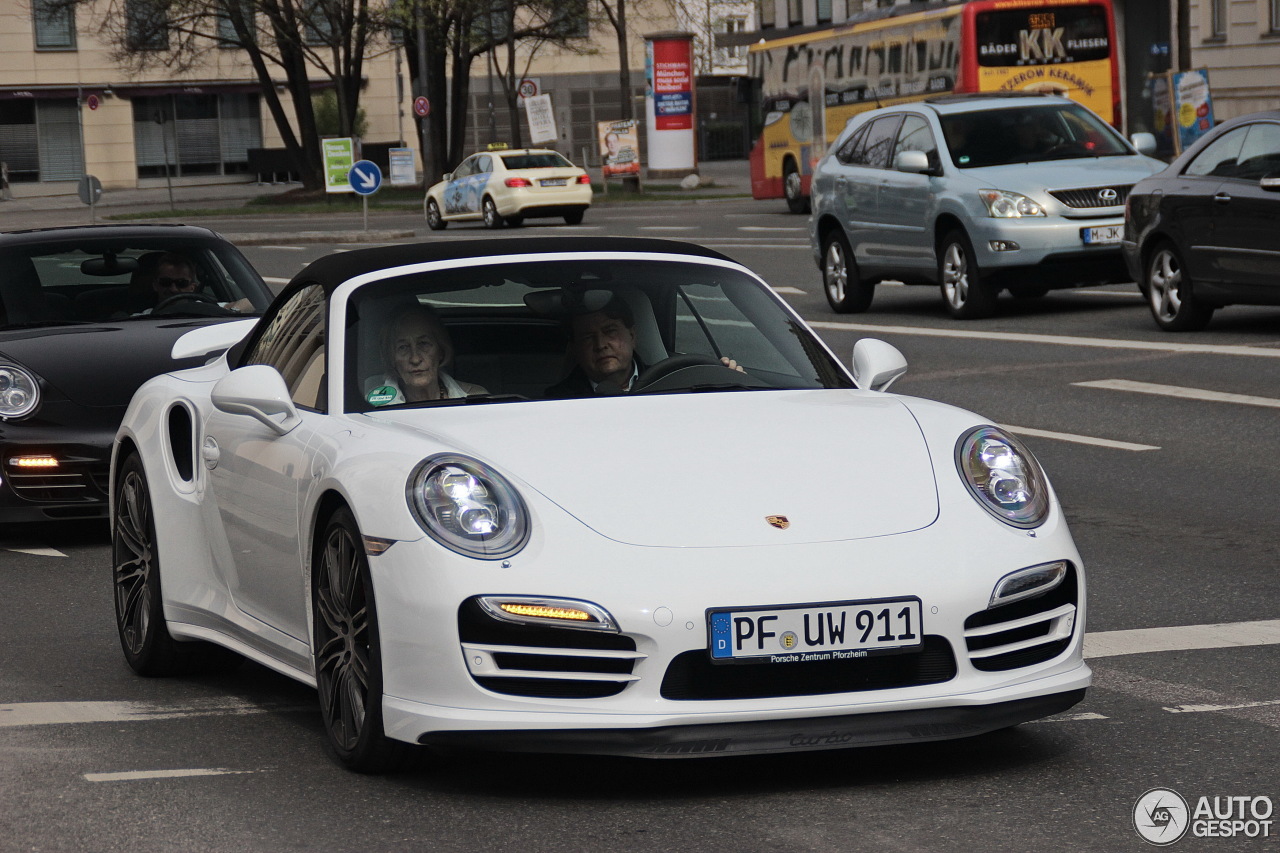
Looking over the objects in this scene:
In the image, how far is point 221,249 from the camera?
1020 cm

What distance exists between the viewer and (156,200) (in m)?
66.6

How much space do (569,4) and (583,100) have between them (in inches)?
1347

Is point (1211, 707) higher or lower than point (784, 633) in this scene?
lower

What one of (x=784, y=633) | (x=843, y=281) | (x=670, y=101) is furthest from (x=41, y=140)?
(x=784, y=633)

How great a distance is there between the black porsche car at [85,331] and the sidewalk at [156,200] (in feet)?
121

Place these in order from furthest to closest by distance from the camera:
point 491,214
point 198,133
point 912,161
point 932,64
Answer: point 198,133, point 491,214, point 932,64, point 912,161

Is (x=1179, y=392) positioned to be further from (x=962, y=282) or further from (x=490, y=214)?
(x=490, y=214)

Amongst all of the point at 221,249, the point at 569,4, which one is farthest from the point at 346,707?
the point at 569,4

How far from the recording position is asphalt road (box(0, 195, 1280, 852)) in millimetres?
4348

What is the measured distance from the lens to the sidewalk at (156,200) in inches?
2100

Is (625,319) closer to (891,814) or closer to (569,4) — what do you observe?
(891,814)

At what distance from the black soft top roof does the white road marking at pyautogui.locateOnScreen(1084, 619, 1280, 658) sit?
1.61 metres

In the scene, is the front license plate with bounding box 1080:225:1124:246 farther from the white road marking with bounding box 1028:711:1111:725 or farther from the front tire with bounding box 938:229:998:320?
the white road marking with bounding box 1028:711:1111:725

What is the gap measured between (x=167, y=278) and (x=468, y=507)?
576 centimetres
